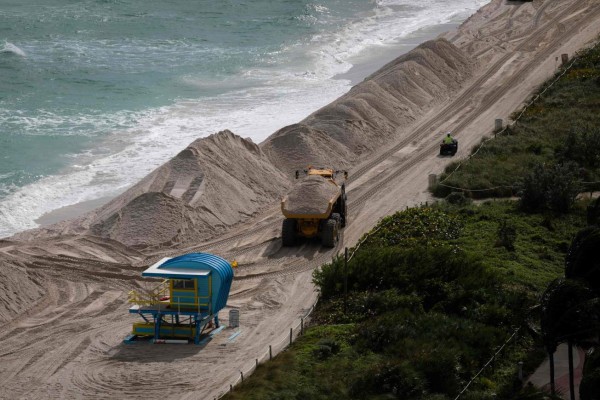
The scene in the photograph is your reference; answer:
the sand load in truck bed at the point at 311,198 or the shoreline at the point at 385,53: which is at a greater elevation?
the shoreline at the point at 385,53

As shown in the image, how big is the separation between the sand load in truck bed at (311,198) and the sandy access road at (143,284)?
1.43 m

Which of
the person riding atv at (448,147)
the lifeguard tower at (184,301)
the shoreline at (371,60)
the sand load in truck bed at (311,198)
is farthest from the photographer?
the person riding atv at (448,147)

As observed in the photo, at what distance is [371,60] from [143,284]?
149 ft

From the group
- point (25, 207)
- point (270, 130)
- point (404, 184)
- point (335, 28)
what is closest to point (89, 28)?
point (335, 28)

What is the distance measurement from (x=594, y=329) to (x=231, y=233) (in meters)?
21.1

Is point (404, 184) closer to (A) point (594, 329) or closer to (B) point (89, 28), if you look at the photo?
(A) point (594, 329)

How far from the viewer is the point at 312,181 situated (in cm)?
3922

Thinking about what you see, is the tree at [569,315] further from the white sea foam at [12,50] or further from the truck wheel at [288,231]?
the white sea foam at [12,50]

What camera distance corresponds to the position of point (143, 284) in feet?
117

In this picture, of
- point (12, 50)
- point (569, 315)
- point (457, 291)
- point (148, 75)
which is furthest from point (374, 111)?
point (12, 50)

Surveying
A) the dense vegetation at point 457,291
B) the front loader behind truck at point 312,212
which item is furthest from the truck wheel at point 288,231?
the dense vegetation at point 457,291

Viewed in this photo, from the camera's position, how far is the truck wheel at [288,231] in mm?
38562

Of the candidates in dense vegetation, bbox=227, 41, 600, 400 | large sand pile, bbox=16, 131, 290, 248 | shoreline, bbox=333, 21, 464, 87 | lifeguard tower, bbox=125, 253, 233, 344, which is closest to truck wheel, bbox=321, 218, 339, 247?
dense vegetation, bbox=227, 41, 600, 400

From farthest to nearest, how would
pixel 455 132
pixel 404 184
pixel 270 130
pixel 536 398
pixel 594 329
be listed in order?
pixel 270 130, pixel 455 132, pixel 404 184, pixel 594 329, pixel 536 398
